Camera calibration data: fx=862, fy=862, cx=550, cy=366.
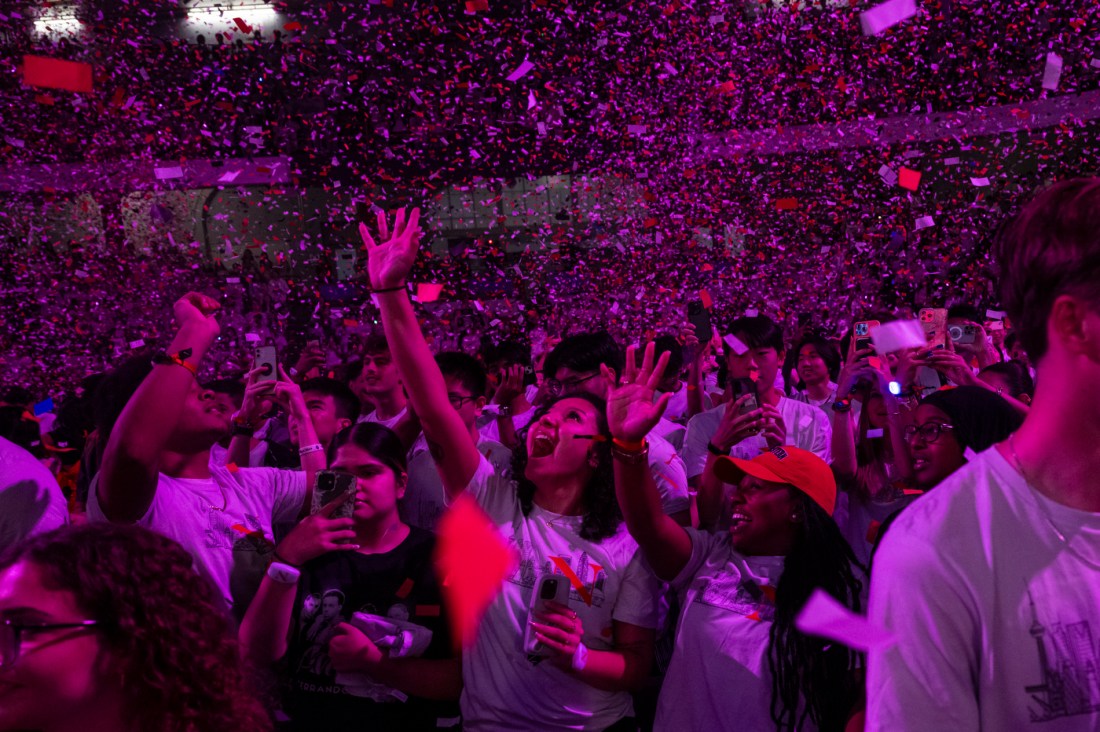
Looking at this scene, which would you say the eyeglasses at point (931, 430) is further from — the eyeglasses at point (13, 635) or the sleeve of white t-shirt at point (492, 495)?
the eyeglasses at point (13, 635)

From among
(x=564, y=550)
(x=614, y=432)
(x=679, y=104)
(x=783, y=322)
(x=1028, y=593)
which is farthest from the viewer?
(x=679, y=104)

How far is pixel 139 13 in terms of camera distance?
43.5ft

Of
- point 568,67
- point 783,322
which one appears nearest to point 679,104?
point 568,67

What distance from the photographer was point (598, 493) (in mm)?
2201

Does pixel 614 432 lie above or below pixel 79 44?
below

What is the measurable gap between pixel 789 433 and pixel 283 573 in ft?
7.68

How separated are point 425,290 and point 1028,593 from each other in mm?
9228

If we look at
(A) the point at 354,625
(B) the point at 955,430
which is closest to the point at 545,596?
(A) the point at 354,625

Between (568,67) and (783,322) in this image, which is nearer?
(783,322)

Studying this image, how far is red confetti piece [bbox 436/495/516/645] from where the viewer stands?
2.08 meters

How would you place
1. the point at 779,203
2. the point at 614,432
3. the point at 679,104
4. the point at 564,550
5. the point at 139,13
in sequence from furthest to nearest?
the point at 139,13 < the point at 779,203 < the point at 679,104 < the point at 564,550 < the point at 614,432

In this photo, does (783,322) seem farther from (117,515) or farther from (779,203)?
(117,515)

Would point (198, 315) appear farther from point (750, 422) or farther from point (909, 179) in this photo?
point (909, 179)

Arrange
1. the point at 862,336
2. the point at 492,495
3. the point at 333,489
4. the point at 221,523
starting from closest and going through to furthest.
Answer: the point at 333,489
the point at 492,495
the point at 221,523
the point at 862,336
